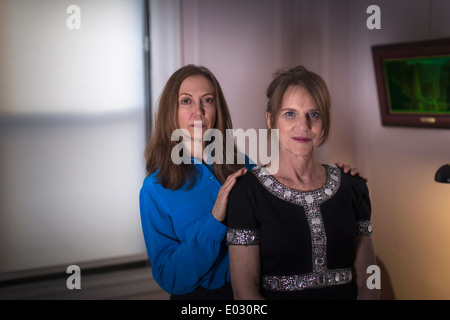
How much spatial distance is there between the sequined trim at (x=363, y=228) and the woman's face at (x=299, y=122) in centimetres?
27

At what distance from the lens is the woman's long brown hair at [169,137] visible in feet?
5.31

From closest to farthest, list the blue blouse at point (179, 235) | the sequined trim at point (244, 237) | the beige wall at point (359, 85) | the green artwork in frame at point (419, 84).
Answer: the sequined trim at point (244, 237), the blue blouse at point (179, 235), the green artwork in frame at point (419, 84), the beige wall at point (359, 85)

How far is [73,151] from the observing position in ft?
8.03

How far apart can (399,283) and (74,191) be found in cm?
194

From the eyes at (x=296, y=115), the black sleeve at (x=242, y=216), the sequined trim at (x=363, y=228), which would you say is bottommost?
the sequined trim at (x=363, y=228)

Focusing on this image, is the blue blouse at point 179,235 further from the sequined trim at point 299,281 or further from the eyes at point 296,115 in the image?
the eyes at point 296,115

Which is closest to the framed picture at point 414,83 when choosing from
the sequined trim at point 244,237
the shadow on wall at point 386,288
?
the shadow on wall at point 386,288

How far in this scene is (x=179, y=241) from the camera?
1638 millimetres

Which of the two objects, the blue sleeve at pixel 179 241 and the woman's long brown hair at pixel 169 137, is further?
the woman's long brown hair at pixel 169 137

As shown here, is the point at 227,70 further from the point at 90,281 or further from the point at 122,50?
the point at 90,281

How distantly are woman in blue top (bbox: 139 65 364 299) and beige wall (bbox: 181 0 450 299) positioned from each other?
3.30 feet

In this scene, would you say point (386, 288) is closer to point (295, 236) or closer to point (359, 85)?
point (359, 85)

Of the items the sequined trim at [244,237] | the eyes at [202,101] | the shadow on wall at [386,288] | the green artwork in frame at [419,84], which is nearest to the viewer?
the sequined trim at [244,237]

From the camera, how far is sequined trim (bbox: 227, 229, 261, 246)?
1.30m
